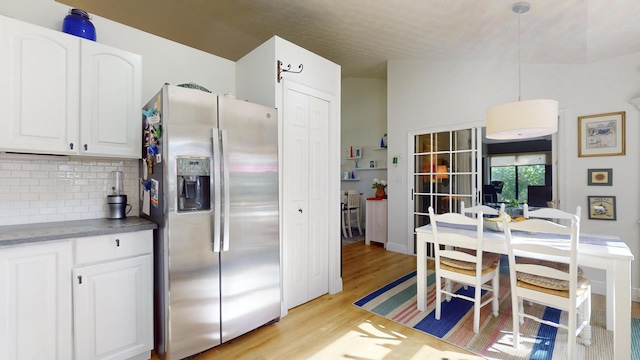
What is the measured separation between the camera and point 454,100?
13.2ft

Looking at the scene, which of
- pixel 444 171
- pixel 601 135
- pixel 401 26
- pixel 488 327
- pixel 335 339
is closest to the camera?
pixel 335 339

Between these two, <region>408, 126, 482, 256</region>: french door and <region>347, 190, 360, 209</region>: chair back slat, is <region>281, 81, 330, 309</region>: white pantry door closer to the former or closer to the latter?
<region>408, 126, 482, 256</region>: french door

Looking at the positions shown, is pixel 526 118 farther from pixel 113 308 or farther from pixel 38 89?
pixel 38 89

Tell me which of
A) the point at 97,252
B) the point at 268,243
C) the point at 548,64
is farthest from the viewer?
the point at 548,64

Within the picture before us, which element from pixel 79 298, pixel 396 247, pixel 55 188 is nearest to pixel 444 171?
pixel 396 247

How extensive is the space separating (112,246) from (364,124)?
512 cm

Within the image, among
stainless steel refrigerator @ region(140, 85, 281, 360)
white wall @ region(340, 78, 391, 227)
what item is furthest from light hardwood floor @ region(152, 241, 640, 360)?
white wall @ region(340, 78, 391, 227)

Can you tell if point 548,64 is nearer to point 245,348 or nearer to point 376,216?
point 376,216

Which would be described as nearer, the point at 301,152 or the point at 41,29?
the point at 41,29

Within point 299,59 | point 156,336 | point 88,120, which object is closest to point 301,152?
point 299,59

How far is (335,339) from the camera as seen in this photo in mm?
2166

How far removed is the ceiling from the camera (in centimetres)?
246

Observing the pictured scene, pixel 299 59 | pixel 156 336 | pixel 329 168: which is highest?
pixel 299 59

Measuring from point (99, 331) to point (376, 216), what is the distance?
416 centimetres
